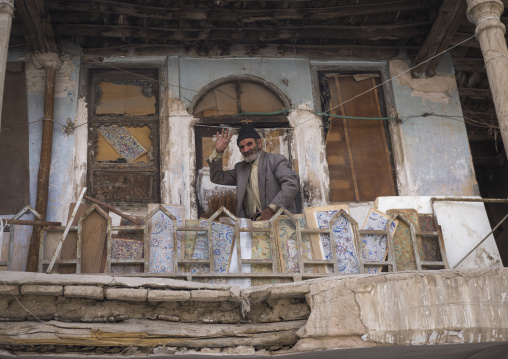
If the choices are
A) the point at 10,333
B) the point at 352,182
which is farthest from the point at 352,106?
the point at 10,333

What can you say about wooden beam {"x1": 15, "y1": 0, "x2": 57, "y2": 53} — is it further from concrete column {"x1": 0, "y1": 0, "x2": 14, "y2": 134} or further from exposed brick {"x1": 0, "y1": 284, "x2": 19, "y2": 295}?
exposed brick {"x1": 0, "y1": 284, "x2": 19, "y2": 295}

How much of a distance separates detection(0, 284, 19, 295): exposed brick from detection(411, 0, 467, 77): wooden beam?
5.66 metres

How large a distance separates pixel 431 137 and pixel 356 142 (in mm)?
946

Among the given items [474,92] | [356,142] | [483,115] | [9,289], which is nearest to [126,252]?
[9,289]

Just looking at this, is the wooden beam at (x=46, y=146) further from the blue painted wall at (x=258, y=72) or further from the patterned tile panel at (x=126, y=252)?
the blue painted wall at (x=258, y=72)

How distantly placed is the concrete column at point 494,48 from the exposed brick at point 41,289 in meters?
4.31

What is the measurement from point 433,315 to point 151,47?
5.44 metres

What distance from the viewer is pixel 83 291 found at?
19.5 ft

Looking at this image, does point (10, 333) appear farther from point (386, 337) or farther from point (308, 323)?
point (386, 337)

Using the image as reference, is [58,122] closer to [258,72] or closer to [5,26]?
[5,26]

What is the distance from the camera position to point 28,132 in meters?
8.96

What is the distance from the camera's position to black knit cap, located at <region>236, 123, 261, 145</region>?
8.78 metres

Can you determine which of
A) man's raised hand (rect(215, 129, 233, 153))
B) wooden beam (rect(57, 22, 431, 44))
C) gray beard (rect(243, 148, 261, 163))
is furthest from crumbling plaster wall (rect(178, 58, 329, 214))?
gray beard (rect(243, 148, 261, 163))

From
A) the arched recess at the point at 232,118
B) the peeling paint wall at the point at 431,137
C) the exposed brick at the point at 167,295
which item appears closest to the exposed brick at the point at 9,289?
the exposed brick at the point at 167,295
